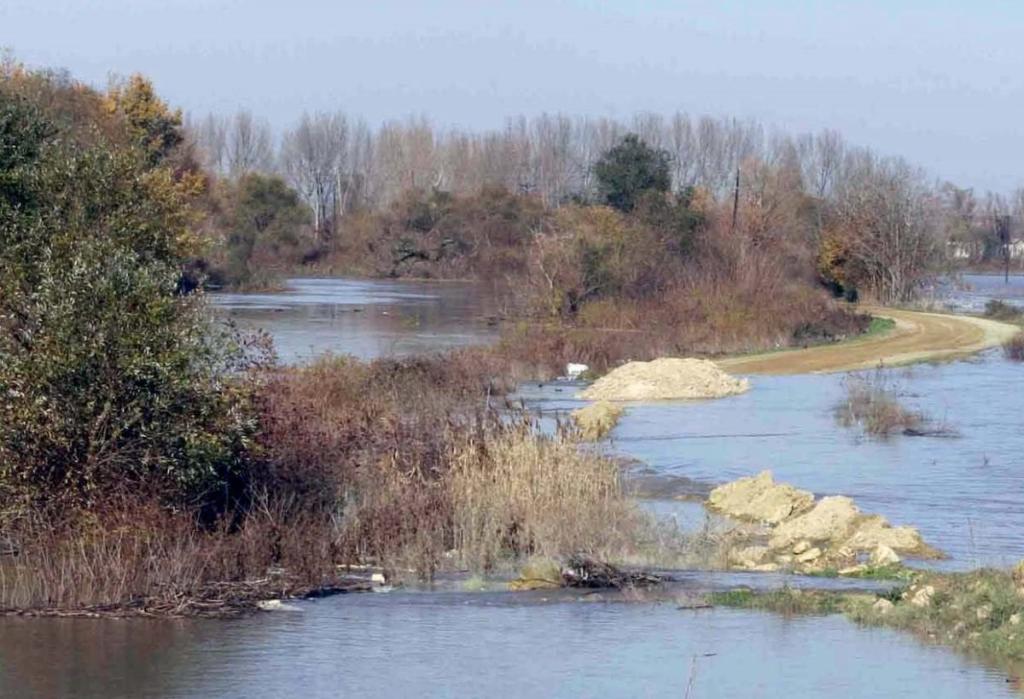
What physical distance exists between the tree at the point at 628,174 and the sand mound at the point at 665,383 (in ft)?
128

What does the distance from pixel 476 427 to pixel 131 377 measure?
5.25m

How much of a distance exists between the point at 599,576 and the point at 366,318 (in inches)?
1956

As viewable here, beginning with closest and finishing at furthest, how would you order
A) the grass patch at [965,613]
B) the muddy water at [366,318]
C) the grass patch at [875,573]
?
the grass patch at [965,613] → the grass patch at [875,573] → the muddy water at [366,318]

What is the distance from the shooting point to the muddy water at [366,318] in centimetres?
4753

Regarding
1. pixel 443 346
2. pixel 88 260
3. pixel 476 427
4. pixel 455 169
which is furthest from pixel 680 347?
pixel 455 169

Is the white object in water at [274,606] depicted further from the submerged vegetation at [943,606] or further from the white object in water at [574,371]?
the white object in water at [574,371]

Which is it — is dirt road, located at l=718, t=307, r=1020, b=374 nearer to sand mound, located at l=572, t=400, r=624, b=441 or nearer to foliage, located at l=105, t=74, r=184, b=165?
sand mound, located at l=572, t=400, r=624, b=441

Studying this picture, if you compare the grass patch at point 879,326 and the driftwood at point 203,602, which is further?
the grass patch at point 879,326

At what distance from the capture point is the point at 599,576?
14.4m

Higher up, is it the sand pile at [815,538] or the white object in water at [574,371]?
the white object in water at [574,371]

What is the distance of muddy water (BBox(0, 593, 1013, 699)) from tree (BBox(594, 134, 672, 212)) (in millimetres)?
64157

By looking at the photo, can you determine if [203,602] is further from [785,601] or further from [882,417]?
[882,417]

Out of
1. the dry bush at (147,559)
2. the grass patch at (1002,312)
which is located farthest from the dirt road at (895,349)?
the dry bush at (147,559)

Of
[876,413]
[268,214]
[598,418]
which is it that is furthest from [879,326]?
[268,214]
